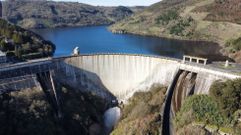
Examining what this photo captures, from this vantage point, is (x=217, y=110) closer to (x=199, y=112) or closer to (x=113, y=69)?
(x=199, y=112)

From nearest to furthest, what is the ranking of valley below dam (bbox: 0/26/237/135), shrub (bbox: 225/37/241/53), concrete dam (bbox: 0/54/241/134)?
1. valley below dam (bbox: 0/26/237/135)
2. concrete dam (bbox: 0/54/241/134)
3. shrub (bbox: 225/37/241/53)

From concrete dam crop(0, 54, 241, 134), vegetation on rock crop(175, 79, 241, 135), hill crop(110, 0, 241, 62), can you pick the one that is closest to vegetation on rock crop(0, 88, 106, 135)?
concrete dam crop(0, 54, 241, 134)

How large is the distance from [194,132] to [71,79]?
23.6 m

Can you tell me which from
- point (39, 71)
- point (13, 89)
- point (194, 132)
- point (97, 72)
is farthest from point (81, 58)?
point (194, 132)

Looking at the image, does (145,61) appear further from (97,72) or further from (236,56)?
(236,56)

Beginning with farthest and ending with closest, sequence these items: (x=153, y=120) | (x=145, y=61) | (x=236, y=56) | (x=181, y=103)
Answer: (x=236, y=56) < (x=145, y=61) < (x=181, y=103) < (x=153, y=120)

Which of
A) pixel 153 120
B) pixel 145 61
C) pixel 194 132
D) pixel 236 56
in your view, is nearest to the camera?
pixel 194 132

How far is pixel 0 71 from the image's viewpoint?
155ft

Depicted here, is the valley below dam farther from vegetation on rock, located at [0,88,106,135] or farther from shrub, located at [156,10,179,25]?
shrub, located at [156,10,179,25]

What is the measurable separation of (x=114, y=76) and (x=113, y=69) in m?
1.16

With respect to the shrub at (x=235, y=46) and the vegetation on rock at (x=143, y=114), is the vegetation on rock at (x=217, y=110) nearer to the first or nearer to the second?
the vegetation on rock at (x=143, y=114)

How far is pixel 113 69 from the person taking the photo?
55062 millimetres

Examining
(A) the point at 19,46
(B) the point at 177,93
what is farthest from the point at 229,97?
(A) the point at 19,46

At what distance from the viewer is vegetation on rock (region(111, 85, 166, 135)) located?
4094 cm
